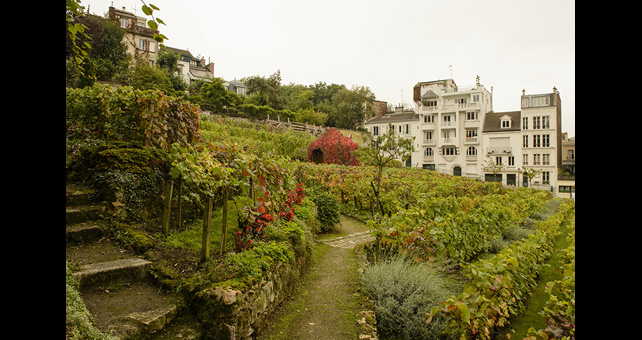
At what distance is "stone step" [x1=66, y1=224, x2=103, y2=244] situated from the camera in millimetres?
4414

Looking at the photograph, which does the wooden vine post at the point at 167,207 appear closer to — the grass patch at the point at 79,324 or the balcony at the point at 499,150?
the grass patch at the point at 79,324

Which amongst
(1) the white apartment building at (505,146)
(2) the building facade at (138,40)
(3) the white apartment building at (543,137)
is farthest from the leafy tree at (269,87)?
(3) the white apartment building at (543,137)

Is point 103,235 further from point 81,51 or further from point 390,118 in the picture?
point 390,118

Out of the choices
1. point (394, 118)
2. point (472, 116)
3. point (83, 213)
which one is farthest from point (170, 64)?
point (83, 213)

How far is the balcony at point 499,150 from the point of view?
132 ft

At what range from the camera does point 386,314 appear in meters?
4.96

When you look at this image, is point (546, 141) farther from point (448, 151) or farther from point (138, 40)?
point (138, 40)

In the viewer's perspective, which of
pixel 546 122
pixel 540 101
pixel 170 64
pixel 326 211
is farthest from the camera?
pixel 540 101

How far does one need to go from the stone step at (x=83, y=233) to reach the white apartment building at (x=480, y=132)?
133 feet

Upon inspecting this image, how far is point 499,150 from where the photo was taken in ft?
134

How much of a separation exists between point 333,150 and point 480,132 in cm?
2657

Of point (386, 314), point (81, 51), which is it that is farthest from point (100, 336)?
point (386, 314)
